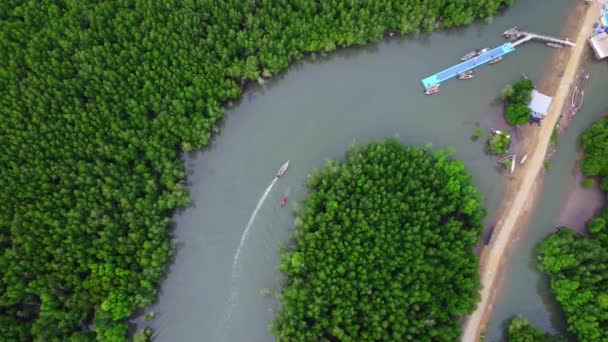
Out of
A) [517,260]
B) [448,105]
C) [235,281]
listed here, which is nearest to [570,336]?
[517,260]

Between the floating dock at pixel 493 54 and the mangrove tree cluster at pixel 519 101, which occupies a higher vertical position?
the floating dock at pixel 493 54

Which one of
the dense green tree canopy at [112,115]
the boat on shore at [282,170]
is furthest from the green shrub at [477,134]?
the boat on shore at [282,170]

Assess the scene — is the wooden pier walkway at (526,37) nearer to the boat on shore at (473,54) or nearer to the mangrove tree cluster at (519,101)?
the boat on shore at (473,54)

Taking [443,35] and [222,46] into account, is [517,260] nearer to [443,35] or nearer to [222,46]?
[443,35]

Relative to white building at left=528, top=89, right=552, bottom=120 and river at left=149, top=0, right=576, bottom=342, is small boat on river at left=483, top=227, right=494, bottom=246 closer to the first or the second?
river at left=149, top=0, right=576, bottom=342

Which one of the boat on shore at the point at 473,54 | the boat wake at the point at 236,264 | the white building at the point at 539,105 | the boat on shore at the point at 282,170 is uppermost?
the boat on shore at the point at 473,54

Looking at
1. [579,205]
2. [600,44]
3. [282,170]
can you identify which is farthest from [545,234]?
[282,170]

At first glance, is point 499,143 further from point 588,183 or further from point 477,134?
point 588,183
